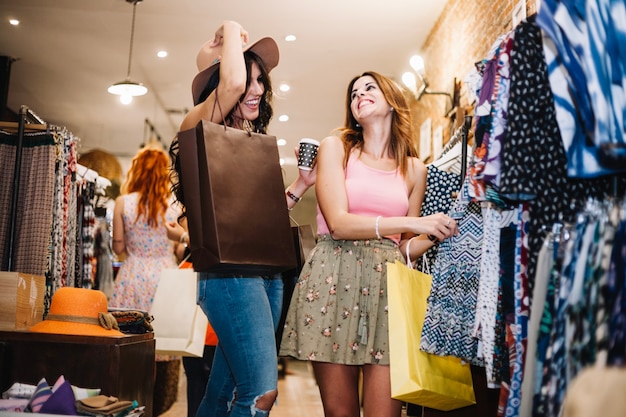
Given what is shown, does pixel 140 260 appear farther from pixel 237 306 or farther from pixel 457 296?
pixel 457 296

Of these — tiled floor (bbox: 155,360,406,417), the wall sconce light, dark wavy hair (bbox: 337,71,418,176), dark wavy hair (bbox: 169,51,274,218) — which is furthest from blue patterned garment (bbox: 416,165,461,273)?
the wall sconce light

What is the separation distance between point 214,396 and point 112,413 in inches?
13.2

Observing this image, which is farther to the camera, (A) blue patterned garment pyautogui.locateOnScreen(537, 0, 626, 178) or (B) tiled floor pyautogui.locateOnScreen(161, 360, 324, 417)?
(B) tiled floor pyautogui.locateOnScreen(161, 360, 324, 417)

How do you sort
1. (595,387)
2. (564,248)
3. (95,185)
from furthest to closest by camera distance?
(95,185), (564,248), (595,387)

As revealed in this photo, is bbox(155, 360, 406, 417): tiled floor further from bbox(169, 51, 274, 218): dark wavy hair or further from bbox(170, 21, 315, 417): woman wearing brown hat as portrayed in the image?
bbox(169, 51, 274, 218): dark wavy hair

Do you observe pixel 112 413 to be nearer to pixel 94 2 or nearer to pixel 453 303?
pixel 453 303

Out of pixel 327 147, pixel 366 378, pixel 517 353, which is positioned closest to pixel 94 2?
pixel 327 147

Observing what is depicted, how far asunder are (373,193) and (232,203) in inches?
22.5

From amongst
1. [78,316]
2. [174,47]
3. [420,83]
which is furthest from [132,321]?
[174,47]

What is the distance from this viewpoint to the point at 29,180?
11.3 ft

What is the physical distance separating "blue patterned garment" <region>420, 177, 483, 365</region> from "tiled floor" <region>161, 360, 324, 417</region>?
2.99 meters

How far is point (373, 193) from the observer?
2.29m

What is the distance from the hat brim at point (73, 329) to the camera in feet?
8.24

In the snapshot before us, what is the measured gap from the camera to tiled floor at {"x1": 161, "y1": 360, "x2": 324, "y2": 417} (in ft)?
15.6
